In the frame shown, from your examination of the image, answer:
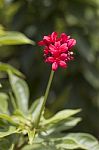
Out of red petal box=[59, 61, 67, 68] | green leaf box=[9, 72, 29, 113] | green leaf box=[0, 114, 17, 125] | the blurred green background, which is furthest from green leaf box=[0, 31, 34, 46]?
the blurred green background

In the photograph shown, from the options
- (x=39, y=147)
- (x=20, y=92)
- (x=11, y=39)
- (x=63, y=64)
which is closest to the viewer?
(x=63, y=64)

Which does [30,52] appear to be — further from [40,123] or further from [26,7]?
[40,123]

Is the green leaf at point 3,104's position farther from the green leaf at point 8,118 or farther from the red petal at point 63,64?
the red petal at point 63,64

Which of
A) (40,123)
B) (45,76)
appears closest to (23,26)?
(45,76)

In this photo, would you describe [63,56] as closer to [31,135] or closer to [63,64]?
[63,64]

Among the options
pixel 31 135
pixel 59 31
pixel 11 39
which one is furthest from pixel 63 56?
pixel 59 31

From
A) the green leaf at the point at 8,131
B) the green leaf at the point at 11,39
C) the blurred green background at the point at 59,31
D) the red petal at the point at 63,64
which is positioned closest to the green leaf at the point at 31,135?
the green leaf at the point at 8,131

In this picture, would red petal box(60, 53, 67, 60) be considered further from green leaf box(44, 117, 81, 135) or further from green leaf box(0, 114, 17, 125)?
green leaf box(44, 117, 81, 135)
